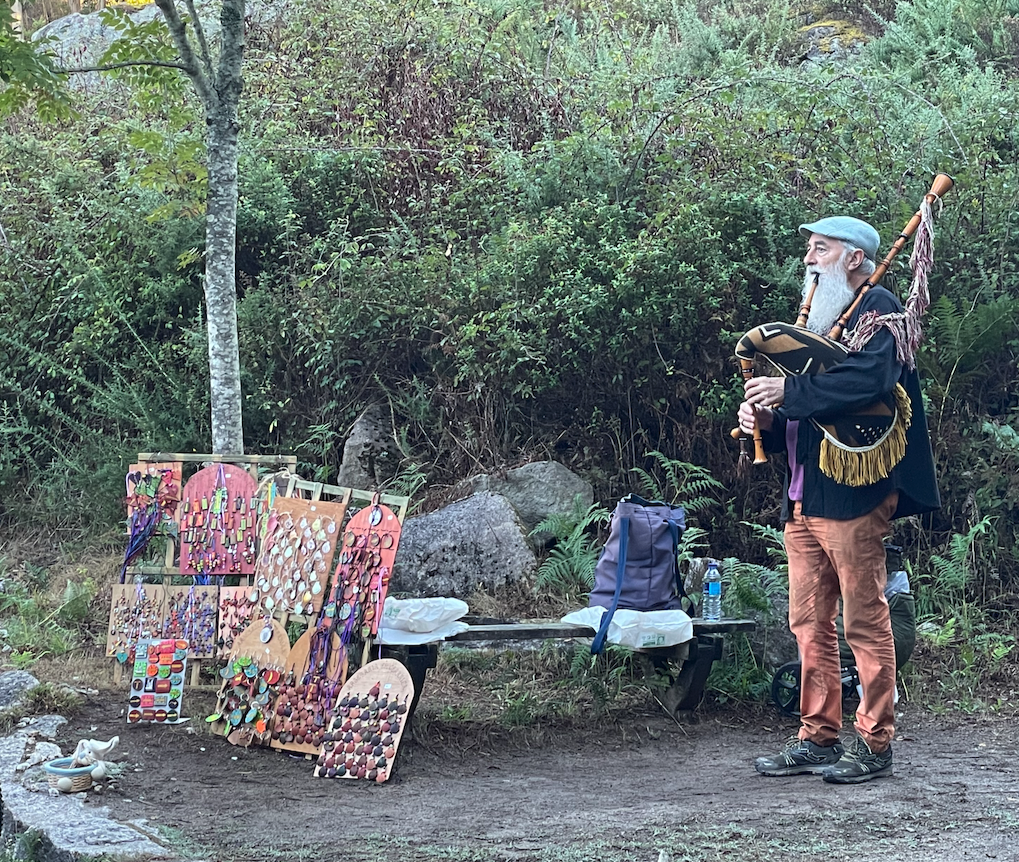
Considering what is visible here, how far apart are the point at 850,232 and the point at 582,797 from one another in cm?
266

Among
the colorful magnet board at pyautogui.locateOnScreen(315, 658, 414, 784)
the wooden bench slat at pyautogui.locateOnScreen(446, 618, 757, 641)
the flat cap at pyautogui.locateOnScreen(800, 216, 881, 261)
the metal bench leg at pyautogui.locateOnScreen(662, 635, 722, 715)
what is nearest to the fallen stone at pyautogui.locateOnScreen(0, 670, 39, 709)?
the colorful magnet board at pyautogui.locateOnScreen(315, 658, 414, 784)

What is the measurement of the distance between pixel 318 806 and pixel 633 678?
2183mm

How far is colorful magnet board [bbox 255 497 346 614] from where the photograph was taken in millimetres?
5414

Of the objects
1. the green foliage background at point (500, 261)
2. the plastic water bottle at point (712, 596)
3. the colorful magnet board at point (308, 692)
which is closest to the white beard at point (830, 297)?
the plastic water bottle at point (712, 596)

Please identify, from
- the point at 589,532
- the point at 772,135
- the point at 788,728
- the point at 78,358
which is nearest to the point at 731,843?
the point at 788,728

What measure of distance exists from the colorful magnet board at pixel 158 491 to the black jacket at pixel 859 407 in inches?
137

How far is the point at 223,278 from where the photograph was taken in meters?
6.99

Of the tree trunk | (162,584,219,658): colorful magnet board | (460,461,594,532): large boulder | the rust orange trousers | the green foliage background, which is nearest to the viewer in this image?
the rust orange trousers

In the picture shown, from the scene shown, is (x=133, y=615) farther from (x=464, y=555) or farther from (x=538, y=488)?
(x=538, y=488)

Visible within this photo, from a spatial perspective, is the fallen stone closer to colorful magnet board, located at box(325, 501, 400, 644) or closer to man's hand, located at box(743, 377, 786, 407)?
colorful magnet board, located at box(325, 501, 400, 644)

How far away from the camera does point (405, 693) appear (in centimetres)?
512

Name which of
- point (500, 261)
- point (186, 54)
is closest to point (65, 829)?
point (186, 54)

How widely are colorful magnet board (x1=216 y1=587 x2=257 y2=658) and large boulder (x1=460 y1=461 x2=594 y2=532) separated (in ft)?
7.06

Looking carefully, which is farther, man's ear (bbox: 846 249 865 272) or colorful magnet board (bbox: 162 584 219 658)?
colorful magnet board (bbox: 162 584 219 658)
